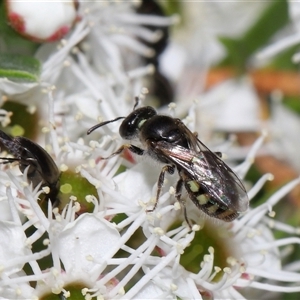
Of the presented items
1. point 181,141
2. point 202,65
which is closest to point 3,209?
point 181,141

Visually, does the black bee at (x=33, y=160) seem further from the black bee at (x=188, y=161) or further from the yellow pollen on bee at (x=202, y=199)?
the yellow pollen on bee at (x=202, y=199)

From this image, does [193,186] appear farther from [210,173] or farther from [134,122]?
[134,122]

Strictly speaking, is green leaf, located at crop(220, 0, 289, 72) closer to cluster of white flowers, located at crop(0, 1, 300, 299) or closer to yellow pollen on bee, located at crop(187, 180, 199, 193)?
cluster of white flowers, located at crop(0, 1, 300, 299)

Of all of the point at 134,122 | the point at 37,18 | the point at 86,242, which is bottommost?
the point at 86,242

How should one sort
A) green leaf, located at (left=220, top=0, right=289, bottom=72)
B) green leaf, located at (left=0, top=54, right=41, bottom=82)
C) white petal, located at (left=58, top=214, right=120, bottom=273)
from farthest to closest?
green leaf, located at (left=220, top=0, right=289, bottom=72)
green leaf, located at (left=0, top=54, right=41, bottom=82)
white petal, located at (left=58, top=214, right=120, bottom=273)

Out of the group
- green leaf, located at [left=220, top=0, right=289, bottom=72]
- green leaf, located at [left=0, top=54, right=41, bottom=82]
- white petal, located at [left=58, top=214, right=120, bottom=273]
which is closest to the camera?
white petal, located at [left=58, top=214, right=120, bottom=273]

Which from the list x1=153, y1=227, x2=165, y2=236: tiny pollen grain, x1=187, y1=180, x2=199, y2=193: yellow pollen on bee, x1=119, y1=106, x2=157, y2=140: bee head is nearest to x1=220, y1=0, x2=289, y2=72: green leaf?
x1=119, y1=106, x2=157, y2=140: bee head

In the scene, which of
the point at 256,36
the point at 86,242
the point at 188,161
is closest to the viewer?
the point at 86,242

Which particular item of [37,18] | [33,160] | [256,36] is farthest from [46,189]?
[256,36]
